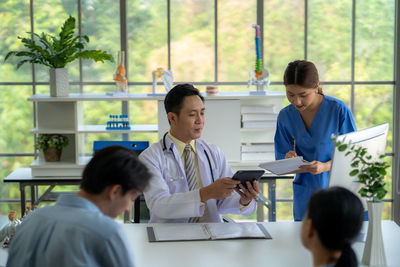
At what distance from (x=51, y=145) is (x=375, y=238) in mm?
2823

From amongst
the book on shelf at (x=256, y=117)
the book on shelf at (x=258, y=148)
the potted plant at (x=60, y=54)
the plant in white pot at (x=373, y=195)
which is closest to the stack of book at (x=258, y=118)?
the book on shelf at (x=256, y=117)

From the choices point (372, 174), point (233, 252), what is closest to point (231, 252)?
point (233, 252)

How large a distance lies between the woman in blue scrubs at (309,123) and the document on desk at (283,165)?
0.24 m

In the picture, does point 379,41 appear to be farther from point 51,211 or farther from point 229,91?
point 51,211

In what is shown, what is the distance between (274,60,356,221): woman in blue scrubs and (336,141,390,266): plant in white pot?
0.70 m

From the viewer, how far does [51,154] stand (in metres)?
4.35

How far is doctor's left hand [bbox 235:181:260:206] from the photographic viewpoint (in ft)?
8.52

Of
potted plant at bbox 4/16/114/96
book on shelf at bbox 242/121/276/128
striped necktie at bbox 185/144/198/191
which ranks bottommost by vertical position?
striped necktie at bbox 185/144/198/191

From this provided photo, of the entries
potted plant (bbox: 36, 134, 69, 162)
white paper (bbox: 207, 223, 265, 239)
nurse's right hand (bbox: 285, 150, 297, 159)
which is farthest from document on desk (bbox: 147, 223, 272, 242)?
potted plant (bbox: 36, 134, 69, 162)

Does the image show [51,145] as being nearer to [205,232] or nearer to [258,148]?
[258,148]

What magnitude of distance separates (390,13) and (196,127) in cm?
270

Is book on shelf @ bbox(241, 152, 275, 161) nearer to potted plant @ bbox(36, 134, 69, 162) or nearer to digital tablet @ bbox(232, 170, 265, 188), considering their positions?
potted plant @ bbox(36, 134, 69, 162)

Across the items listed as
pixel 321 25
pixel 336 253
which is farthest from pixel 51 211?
pixel 321 25

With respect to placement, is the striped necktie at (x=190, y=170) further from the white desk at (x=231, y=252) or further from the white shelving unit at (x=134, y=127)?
the white shelving unit at (x=134, y=127)
